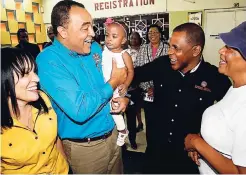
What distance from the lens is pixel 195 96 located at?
189cm

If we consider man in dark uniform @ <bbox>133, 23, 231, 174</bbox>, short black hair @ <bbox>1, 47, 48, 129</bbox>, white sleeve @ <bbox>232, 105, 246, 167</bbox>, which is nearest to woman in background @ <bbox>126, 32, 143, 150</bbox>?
man in dark uniform @ <bbox>133, 23, 231, 174</bbox>

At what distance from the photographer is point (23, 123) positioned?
1409 millimetres

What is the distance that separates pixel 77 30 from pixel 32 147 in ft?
2.75

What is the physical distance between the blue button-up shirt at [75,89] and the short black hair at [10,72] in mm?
163

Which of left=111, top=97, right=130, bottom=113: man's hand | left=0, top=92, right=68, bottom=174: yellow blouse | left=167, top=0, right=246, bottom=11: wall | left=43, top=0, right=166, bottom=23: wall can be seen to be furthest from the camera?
left=43, top=0, right=166, bottom=23: wall

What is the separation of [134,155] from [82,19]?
252cm

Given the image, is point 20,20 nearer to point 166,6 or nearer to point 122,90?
point 166,6

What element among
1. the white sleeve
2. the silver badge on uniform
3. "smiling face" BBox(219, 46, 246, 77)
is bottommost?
the white sleeve

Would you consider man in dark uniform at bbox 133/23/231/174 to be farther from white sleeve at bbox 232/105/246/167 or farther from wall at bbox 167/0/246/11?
wall at bbox 167/0/246/11

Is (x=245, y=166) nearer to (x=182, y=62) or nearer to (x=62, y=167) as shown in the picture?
(x=182, y=62)

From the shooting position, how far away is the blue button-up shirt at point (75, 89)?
4.67ft

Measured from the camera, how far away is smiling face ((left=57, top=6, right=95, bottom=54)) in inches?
62.1

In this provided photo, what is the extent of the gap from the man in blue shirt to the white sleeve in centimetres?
82

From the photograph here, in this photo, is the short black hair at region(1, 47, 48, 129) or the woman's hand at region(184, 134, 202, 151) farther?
the woman's hand at region(184, 134, 202, 151)
